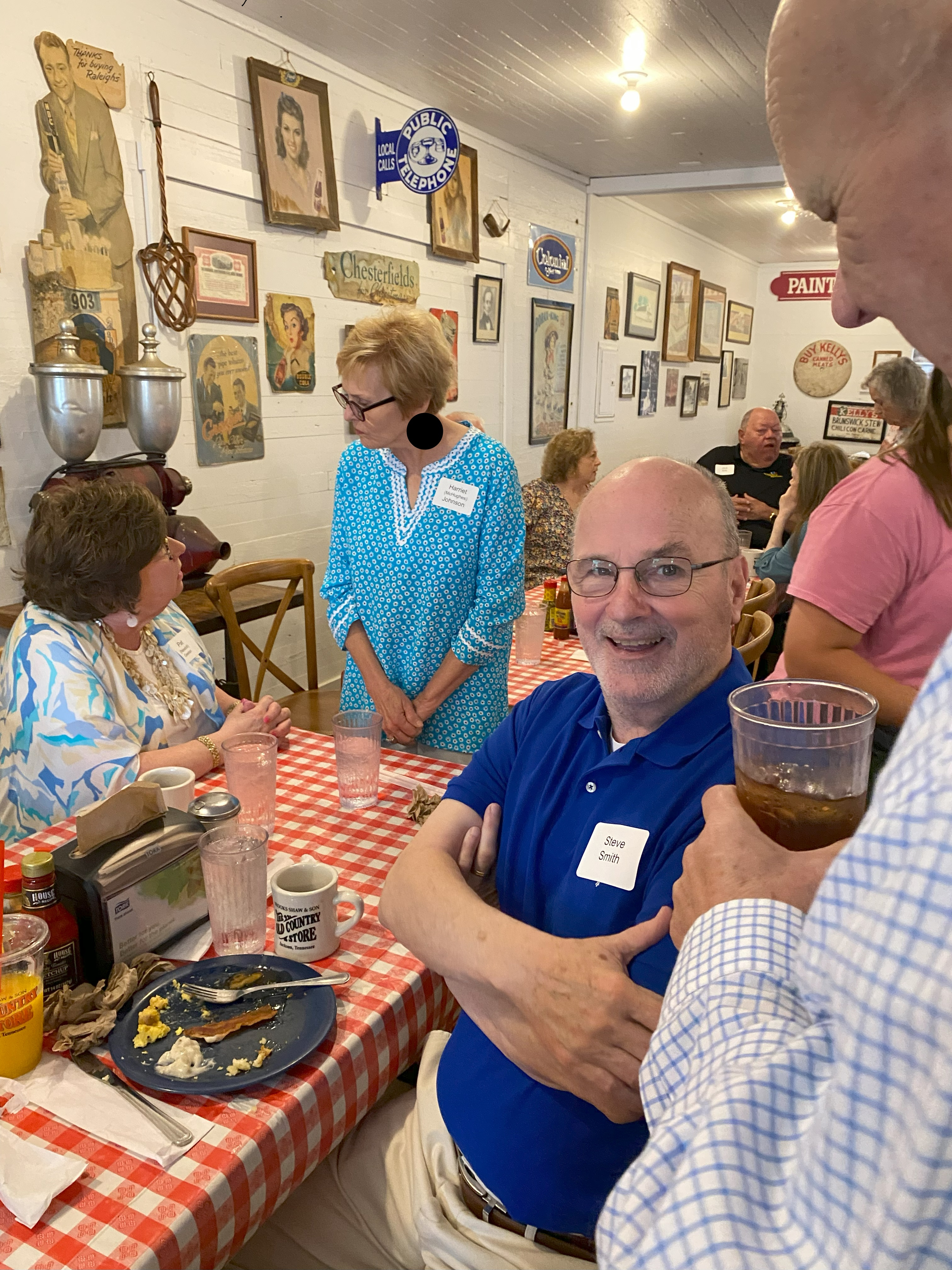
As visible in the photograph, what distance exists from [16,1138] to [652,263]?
29.7ft

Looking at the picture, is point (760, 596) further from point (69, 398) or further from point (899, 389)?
point (69, 398)

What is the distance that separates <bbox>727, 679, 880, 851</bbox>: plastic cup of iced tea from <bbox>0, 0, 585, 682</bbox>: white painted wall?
3.01 m

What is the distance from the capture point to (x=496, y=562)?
7.97 ft

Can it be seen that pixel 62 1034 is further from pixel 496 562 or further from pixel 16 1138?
pixel 496 562

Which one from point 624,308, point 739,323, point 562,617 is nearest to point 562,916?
point 562,617

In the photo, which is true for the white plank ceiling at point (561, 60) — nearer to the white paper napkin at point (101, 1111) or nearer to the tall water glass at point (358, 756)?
the tall water glass at point (358, 756)

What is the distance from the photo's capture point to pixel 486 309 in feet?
19.5

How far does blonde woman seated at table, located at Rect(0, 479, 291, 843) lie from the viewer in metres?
1.79

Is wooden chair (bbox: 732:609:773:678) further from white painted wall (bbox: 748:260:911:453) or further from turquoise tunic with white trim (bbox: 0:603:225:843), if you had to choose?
white painted wall (bbox: 748:260:911:453)

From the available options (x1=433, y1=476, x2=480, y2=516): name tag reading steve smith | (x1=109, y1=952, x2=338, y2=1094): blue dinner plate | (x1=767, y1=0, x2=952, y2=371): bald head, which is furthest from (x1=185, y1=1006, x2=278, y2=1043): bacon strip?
(x1=433, y1=476, x2=480, y2=516): name tag reading steve smith

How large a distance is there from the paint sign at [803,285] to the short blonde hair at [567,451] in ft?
21.2

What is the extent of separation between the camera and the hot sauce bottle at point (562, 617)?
10.9 feet

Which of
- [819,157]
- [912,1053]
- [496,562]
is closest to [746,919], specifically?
[912,1053]

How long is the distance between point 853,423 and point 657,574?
11831 mm
